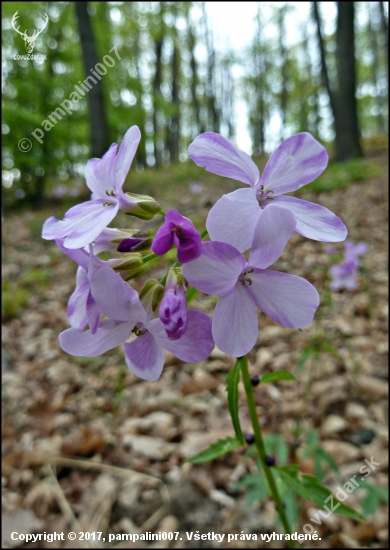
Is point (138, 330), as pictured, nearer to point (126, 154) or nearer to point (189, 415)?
point (126, 154)

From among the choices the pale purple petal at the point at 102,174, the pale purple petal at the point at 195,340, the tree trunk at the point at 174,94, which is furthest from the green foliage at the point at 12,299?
the tree trunk at the point at 174,94

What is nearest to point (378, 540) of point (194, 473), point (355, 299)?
point (194, 473)

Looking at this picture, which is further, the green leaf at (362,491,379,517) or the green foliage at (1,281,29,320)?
the green foliage at (1,281,29,320)

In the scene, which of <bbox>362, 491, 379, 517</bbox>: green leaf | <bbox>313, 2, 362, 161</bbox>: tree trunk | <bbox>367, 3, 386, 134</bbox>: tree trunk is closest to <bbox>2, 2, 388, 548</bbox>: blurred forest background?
<bbox>362, 491, 379, 517</bbox>: green leaf

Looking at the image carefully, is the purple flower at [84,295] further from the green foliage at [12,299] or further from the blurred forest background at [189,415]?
the green foliage at [12,299]

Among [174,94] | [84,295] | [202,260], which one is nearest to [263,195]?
[202,260]

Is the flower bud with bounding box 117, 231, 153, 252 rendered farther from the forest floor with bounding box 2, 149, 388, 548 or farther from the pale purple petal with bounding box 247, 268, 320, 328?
the forest floor with bounding box 2, 149, 388, 548

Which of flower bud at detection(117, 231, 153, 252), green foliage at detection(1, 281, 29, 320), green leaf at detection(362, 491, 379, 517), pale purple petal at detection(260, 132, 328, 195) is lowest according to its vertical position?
green leaf at detection(362, 491, 379, 517)
